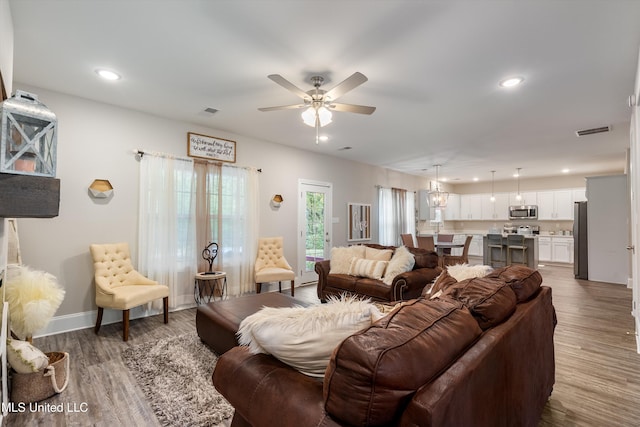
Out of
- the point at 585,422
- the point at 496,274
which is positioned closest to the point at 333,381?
the point at 496,274

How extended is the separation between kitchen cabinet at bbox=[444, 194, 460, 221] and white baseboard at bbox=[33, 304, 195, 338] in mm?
9519

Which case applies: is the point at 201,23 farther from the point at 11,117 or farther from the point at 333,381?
the point at 333,381

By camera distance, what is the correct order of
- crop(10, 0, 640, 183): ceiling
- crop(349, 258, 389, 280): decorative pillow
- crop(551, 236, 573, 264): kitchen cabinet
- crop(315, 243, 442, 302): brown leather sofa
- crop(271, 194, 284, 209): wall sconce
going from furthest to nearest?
crop(551, 236, 573, 264): kitchen cabinet < crop(271, 194, 284, 209): wall sconce < crop(349, 258, 389, 280): decorative pillow < crop(315, 243, 442, 302): brown leather sofa < crop(10, 0, 640, 183): ceiling

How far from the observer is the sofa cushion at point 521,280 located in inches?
71.1

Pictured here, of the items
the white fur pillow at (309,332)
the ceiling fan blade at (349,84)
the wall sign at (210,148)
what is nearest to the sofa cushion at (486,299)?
the white fur pillow at (309,332)

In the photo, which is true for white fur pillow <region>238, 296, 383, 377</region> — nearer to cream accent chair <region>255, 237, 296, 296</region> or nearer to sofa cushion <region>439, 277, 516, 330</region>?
sofa cushion <region>439, 277, 516, 330</region>

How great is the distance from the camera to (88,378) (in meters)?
2.44

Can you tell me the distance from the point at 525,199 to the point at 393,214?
461 centimetres

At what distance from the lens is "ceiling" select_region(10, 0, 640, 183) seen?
2084mm

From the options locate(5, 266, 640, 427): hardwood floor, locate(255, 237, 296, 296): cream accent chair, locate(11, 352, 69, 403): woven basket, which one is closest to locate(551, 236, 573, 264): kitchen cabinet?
locate(5, 266, 640, 427): hardwood floor

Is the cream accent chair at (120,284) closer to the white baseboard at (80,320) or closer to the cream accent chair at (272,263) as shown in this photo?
the white baseboard at (80,320)

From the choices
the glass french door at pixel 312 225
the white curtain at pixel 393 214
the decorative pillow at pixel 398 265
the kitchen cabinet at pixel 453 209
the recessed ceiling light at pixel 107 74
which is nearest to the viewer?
the recessed ceiling light at pixel 107 74

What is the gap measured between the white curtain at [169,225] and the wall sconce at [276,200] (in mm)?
1439

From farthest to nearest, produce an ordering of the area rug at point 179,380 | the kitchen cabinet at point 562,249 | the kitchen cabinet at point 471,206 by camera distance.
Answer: the kitchen cabinet at point 471,206
the kitchen cabinet at point 562,249
the area rug at point 179,380
